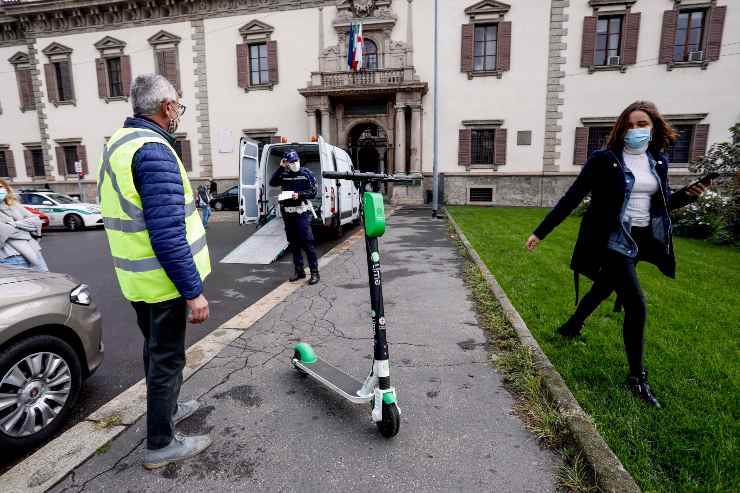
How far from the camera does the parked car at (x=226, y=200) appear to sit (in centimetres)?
2119

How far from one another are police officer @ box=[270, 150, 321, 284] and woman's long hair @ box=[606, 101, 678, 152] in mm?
4264

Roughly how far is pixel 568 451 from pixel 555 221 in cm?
161

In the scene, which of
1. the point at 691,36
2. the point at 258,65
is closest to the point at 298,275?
the point at 258,65

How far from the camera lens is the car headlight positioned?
2.75 meters

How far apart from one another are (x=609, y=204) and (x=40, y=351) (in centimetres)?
382

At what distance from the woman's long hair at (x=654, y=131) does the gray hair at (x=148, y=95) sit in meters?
2.92

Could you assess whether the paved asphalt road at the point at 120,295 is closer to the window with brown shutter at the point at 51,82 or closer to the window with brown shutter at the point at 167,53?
the window with brown shutter at the point at 167,53

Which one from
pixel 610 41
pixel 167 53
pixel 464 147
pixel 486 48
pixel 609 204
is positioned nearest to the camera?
pixel 609 204

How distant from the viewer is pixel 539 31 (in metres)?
18.7

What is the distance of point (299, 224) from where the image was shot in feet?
20.7

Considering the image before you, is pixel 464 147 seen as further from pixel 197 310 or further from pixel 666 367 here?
pixel 197 310

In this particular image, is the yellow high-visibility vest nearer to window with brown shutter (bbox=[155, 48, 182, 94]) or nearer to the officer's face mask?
the officer's face mask

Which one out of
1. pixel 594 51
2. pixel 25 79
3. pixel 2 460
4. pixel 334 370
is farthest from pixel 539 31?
pixel 25 79

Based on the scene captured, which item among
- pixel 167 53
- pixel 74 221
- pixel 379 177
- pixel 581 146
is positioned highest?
pixel 167 53
